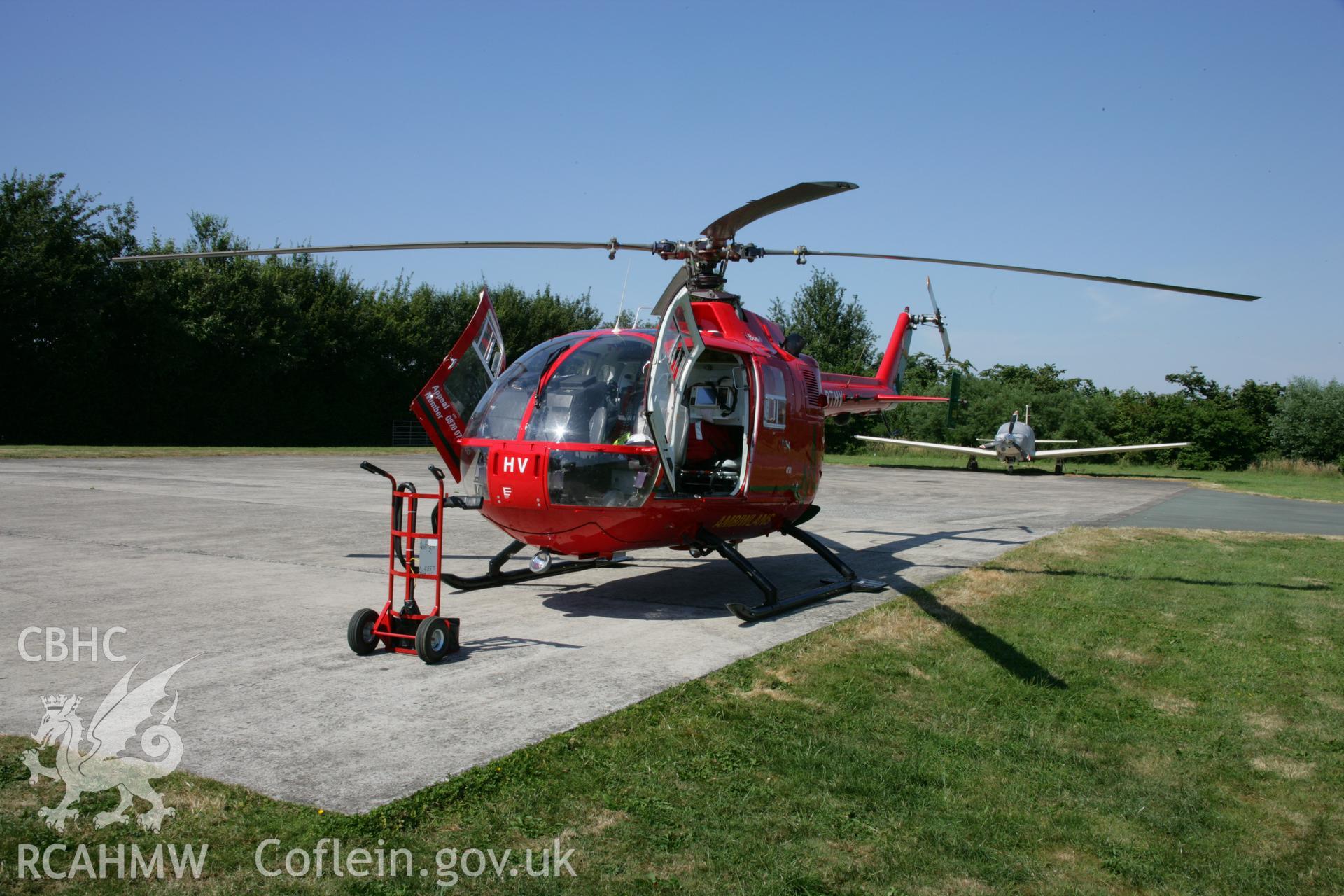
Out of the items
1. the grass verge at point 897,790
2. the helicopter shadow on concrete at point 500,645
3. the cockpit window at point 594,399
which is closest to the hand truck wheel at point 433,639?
the helicopter shadow on concrete at point 500,645

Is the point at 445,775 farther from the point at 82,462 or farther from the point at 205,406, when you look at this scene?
the point at 205,406

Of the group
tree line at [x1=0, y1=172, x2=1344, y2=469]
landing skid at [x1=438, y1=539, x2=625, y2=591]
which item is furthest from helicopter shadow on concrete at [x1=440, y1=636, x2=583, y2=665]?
tree line at [x1=0, y1=172, x2=1344, y2=469]

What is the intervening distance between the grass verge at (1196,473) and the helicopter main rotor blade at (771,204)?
1044 inches

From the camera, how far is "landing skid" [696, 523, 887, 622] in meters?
8.14

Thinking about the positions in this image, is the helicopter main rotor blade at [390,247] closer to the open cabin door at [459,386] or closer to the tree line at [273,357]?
the open cabin door at [459,386]

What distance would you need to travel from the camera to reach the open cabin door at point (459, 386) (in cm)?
827

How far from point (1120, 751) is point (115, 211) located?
42.7 metres

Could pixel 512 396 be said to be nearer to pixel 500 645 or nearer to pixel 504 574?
pixel 500 645

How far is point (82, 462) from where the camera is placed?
24.1 m

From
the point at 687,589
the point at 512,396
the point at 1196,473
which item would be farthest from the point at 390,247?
the point at 1196,473

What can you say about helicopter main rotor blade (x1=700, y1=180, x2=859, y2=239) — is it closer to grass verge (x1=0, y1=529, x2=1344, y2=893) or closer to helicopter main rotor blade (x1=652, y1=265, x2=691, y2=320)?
helicopter main rotor blade (x1=652, y1=265, x2=691, y2=320)

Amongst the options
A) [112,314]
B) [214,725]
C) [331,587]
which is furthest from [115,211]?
[214,725]

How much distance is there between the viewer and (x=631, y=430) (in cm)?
751

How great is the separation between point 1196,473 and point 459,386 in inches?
1783
